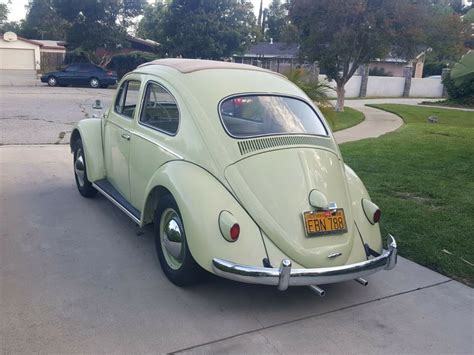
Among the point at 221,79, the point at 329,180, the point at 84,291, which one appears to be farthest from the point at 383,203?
the point at 84,291

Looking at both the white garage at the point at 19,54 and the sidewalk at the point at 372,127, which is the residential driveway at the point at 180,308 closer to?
the sidewalk at the point at 372,127

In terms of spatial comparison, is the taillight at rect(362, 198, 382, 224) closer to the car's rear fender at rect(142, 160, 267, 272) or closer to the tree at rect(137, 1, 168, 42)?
the car's rear fender at rect(142, 160, 267, 272)

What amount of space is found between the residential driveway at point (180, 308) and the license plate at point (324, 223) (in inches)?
24.0

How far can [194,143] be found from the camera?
3914 millimetres

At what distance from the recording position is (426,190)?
6.94 m

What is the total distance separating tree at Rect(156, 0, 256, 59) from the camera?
27.3 meters

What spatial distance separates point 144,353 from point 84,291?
3.23ft

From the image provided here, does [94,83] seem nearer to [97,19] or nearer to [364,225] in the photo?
[97,19]

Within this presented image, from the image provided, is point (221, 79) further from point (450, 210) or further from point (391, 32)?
point (391, 32)

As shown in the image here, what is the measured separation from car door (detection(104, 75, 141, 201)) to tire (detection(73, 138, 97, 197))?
0.54 meters

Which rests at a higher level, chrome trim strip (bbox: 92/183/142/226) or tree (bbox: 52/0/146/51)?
tree (bbox: 52/0/146/51)

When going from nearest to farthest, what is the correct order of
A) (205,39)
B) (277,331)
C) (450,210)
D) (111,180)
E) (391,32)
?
(277,331) < (111,180) < (450,210) < (391,32) < (205,39)

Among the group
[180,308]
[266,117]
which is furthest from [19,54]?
[180,308]

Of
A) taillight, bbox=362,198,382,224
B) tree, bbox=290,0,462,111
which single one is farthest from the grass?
taillight, bbox=362,198,382,224
